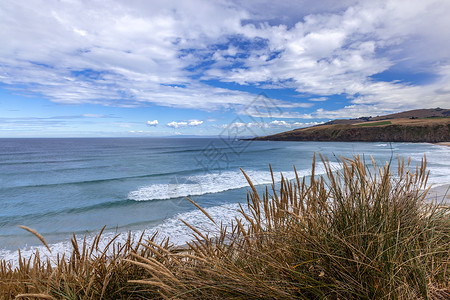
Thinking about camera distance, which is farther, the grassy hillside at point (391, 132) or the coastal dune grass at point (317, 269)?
the grassy hillside at point (391, 132)

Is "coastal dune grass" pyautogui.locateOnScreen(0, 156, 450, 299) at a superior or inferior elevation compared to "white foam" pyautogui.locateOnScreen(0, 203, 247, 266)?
superior

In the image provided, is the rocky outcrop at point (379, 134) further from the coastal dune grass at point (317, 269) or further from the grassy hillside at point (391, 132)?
the coastal dune grass at point (317, 269)

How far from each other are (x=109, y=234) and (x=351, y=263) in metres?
9.28

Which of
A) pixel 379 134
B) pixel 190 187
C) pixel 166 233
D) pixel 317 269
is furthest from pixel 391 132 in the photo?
pixel 317 269

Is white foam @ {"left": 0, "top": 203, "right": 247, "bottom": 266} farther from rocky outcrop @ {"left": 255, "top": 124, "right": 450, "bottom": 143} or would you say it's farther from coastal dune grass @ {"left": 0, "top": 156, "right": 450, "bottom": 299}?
rocky outcrop @ {"left": 255, "top": 124, "right": 450, "bottom": 143}

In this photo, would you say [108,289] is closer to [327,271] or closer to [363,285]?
[327,271]

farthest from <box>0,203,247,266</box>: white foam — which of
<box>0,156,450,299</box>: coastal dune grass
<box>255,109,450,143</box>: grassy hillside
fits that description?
<box>255,109,450,143</box>: grassy hillside

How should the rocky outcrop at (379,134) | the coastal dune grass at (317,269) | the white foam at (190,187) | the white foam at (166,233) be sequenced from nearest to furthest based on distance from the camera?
the coastal dune grass at (317,269) → the white foam at (166,233) → the white foam at (190,187) → the rocky outcrop at (379,134)

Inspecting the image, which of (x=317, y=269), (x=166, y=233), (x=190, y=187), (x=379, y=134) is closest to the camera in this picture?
(x=317, y=269)

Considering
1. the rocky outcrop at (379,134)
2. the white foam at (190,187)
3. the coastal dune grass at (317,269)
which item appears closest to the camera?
the coastal dune grass at (317,269)

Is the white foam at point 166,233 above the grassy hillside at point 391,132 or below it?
below

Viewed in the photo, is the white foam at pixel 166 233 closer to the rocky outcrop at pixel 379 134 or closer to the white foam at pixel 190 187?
the white foam at pixel 190 187

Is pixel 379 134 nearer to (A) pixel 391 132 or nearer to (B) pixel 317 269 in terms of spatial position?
(A) pixel 391 132

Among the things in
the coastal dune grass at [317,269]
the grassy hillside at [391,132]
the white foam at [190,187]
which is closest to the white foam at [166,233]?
the white foam at [190,187]
